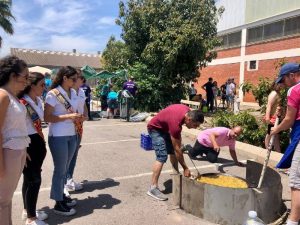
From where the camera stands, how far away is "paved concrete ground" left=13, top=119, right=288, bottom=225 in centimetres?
469

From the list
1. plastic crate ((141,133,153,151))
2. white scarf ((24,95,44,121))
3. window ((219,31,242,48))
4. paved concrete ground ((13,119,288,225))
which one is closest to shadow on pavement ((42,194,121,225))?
paved concrete ground ((13,119,288,225))

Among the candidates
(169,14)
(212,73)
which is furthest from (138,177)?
(212,73)

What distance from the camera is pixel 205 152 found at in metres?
7.73

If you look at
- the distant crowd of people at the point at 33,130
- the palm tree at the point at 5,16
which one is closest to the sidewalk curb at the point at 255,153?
the distant crowd of people at the point at 33,130

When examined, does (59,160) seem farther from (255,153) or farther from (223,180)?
(255,153)

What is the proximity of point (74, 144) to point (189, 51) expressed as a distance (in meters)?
12.5

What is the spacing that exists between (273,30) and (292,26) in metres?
1.86

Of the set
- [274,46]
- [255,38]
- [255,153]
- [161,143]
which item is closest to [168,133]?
[161,143]

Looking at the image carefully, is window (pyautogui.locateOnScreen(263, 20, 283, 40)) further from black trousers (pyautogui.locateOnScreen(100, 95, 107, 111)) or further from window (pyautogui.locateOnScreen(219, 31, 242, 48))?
black trousers (pyautogui.locateOnScreen(100, 95, 107, 111))

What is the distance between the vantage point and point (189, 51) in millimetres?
16625

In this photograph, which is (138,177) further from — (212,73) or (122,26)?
(212,73)

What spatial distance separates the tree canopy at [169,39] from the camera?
16484 millimetres

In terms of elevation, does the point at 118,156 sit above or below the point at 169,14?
below

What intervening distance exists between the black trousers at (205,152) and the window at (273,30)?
19599 mm
